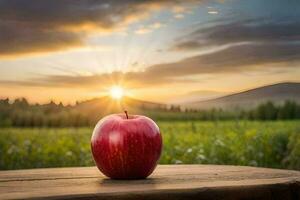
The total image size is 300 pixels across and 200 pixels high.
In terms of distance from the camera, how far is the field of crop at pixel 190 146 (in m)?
6.29

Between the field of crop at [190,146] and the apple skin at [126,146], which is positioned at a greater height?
the apple skin at [126,146]

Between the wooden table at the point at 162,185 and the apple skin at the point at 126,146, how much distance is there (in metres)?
0.06

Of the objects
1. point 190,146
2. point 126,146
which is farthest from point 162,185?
point 190,146

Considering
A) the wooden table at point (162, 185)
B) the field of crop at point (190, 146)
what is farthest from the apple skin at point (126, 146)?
the field of crop at point (190, 146)

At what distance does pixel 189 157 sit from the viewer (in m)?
6.44

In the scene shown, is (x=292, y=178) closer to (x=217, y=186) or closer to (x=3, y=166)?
(x=217, y=186)

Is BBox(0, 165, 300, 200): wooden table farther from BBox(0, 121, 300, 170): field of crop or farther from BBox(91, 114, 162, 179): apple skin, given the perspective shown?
BBox(0, 121, 300, 170): field of crop

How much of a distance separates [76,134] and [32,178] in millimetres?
4002

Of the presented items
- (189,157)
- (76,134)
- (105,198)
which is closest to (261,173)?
(105,198)

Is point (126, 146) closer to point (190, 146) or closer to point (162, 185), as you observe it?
point (162, 185)

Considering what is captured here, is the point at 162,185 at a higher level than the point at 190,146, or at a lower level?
higher

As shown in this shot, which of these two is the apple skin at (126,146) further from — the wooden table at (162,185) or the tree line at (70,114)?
the tree line at (70,114)

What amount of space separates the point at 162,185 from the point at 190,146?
Result: 411cm

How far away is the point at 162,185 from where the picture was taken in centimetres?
257
